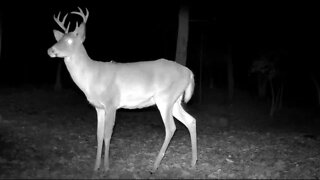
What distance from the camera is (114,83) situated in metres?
6.63

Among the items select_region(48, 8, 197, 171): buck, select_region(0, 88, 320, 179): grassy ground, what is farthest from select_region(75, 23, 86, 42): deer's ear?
select_region(0, 88, 320, 179): grassy ground

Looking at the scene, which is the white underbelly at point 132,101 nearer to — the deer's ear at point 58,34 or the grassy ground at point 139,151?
the grassy ground at point 139,151

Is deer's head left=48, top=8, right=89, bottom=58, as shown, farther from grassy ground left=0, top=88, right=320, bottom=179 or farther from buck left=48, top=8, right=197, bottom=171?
grassy ground left=0, top=88, right=320, bottom=179

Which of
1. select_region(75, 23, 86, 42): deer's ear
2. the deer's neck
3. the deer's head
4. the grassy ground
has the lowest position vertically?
the grassy ground

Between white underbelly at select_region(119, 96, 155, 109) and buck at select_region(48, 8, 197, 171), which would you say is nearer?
buck at select_region(48, 8, 197, 171)

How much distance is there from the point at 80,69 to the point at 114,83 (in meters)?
0.56

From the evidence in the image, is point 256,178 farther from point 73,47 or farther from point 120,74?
point 73,47

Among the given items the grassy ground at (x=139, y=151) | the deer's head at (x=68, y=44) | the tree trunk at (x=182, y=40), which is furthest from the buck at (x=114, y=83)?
the tree trunk at (x=182, y=40)

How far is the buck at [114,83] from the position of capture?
6.54 m

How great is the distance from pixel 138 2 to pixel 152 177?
45.8ft

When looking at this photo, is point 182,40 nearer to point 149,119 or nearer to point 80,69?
point 149,119

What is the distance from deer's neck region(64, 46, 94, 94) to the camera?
661 cm

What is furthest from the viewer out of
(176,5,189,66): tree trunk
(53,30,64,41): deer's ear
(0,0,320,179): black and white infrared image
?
(176,5,189,66): tree trunk

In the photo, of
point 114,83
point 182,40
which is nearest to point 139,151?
point 114,83
